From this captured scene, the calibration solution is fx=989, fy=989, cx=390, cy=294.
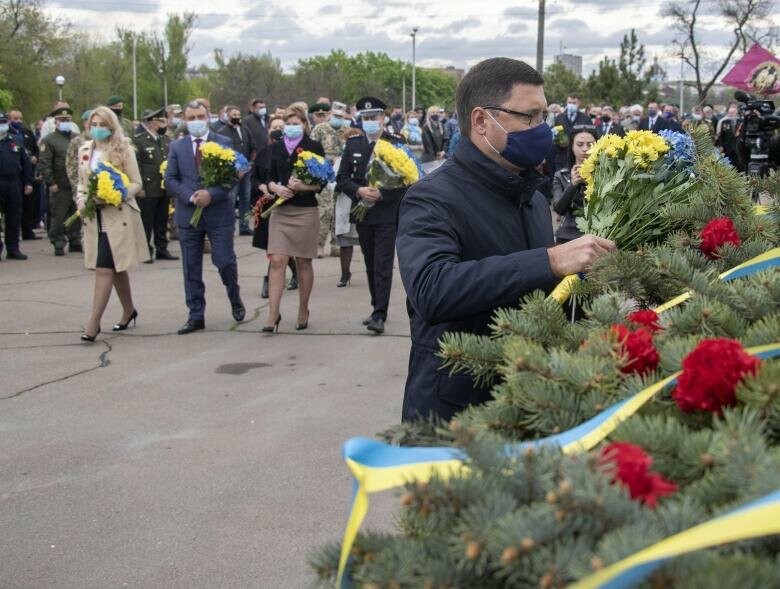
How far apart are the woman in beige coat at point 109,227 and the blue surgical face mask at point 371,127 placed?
8.33 ft

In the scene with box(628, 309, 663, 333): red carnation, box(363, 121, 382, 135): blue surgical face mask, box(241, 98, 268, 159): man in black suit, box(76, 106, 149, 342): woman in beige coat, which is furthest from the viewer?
box(241, 98, 268, 159): man in black suit

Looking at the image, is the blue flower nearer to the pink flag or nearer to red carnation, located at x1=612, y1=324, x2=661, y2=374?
red carnation, located at x1=612, y1=324, x2=661, y2=374

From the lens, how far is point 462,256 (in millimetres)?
3064

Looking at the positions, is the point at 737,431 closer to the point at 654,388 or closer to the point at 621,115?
the point at 654,388

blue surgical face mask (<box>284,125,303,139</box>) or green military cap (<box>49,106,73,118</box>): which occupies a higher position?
green military cap (<box>49,106,73,118</box>)

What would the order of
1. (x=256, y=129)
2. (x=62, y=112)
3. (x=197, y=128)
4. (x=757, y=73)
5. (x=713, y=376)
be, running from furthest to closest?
(x=757, y=73), (x=256, y=129), (x=62, y=112), (x=197, y=128), (x=713, y=376)

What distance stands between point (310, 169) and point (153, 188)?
600 cm

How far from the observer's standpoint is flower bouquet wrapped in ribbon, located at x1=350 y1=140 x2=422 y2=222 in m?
9.86

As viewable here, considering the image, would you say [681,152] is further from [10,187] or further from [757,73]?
[757,73]

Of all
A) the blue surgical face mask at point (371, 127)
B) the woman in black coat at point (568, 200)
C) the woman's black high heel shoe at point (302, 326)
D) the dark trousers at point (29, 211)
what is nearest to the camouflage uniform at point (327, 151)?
the blue surgical face mask at point (371, 127)

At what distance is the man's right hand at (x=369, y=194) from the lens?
9.70 meters

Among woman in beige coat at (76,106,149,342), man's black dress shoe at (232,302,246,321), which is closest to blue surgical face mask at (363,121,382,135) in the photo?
man's black dress shoe at (232,302,246,321)

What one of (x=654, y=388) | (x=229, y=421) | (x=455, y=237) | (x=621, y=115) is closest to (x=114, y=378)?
(x=229, y=421)

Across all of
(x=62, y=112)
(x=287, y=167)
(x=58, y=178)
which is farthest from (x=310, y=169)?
(x=62, y=112)
